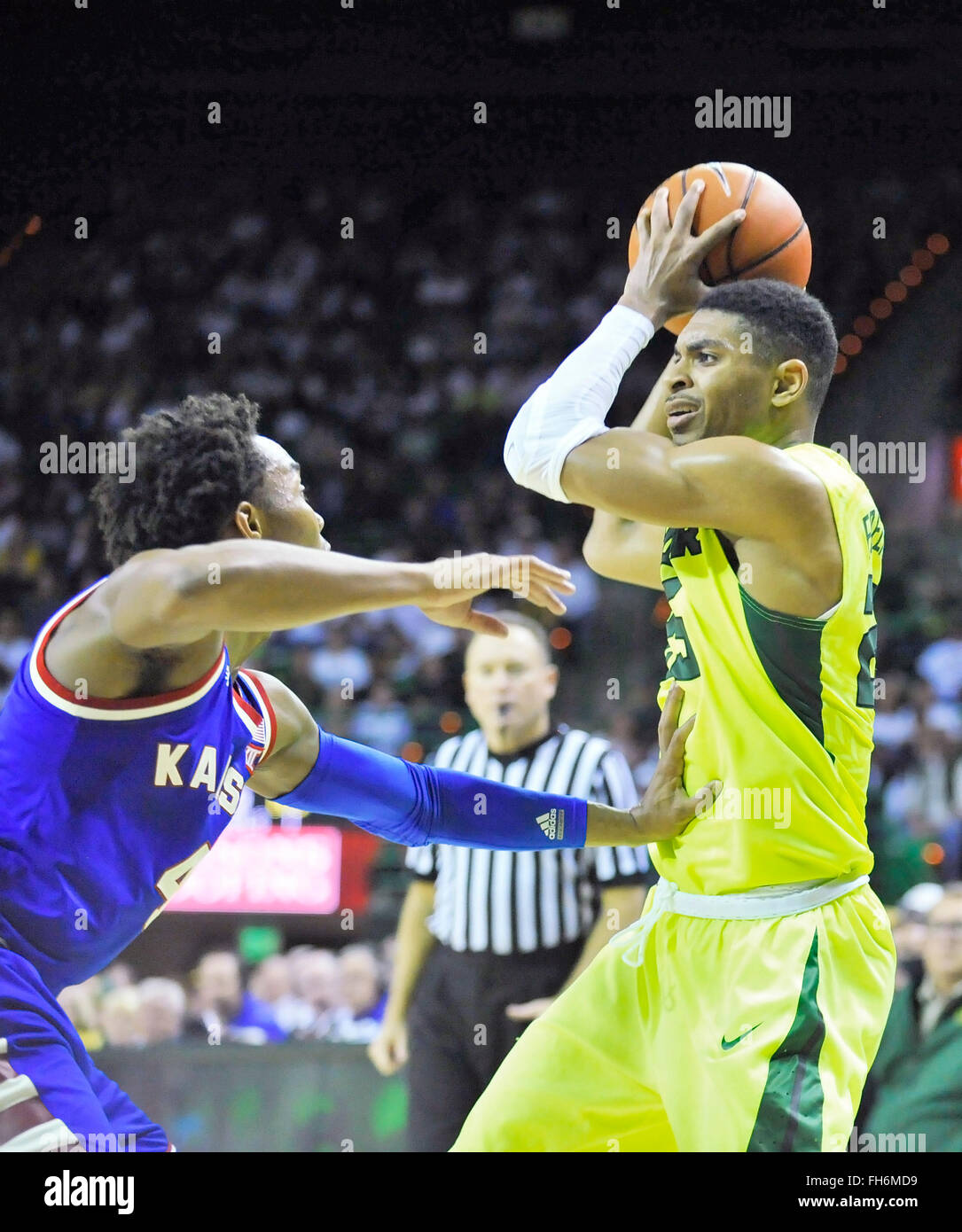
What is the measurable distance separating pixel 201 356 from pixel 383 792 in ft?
27.5

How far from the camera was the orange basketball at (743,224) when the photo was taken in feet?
9.16

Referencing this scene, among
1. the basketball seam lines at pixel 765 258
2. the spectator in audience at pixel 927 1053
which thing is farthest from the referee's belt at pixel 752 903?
the spectator in audience at pixel 927 1053

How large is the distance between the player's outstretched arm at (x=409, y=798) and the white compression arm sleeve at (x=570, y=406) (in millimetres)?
745

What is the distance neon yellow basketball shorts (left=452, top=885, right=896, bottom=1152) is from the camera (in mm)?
2211

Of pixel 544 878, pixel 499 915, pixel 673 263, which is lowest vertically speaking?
pixel 499 915

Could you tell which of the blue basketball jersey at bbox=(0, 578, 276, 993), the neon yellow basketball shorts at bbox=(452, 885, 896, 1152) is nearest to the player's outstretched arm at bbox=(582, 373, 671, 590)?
the neon yellow basketball shorts at bbox=(452, 885, 896, 1152)

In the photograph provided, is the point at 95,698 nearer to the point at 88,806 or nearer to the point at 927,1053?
the point at 88,806

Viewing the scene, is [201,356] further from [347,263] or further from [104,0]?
[104,0]

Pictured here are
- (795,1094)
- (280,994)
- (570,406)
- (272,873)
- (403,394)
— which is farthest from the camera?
(403,394)

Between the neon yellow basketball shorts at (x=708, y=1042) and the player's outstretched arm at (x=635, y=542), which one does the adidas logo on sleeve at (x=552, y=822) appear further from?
the player's outstretched arm at (x=635, y=542)

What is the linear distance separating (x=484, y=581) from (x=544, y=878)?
221 cm

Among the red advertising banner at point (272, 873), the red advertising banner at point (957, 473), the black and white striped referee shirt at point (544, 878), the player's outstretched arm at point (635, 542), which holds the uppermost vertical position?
the red advertising banner at point (957, 473)

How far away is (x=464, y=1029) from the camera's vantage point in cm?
432

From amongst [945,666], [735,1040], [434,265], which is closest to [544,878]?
[735,1040]
